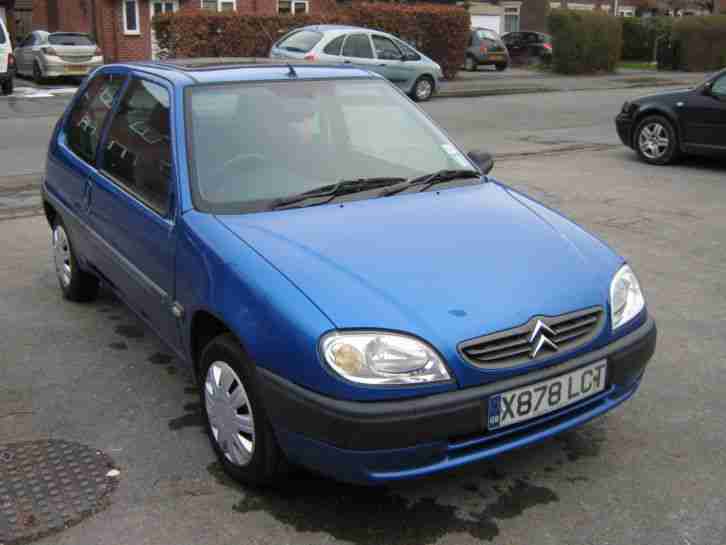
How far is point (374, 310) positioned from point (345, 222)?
75 cm

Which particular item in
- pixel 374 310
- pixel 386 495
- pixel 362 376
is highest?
pixel 374 310

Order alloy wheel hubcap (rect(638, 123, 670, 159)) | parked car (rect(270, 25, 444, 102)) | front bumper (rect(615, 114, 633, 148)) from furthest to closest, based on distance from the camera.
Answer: parked car (rect(270, 25, 444, 102)) < front bumper (rect(615, 114, 633, 148)) < alloy wheel hubcap (rect(638, 123, 670, 159))

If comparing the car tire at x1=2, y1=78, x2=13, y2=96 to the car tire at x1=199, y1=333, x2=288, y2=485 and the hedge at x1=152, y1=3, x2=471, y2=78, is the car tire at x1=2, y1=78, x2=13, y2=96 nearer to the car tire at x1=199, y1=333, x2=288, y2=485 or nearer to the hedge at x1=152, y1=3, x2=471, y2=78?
the hedge at x1=152, y1=3, x2=471, y2=78

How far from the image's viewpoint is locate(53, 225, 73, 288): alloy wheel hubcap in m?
5.55

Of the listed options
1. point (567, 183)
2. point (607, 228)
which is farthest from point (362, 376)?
point (567, 183)

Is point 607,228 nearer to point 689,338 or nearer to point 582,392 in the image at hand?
point 689,338

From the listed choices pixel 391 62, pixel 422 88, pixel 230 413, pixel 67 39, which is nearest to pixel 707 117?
pixel 230 413

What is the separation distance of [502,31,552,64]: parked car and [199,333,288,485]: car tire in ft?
116

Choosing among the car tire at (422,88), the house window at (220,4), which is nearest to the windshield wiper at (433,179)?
the car tire at (422,88)

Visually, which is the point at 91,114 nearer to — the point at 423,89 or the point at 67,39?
the point at 423,89

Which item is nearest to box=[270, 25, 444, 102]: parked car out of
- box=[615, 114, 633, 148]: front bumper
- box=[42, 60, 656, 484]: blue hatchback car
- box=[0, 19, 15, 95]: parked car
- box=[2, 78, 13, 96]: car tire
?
box=[0, 19, 15, 95]: parked car

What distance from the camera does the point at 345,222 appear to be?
3.59 meters

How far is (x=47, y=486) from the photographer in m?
3.38

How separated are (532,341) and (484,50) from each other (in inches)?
1184
